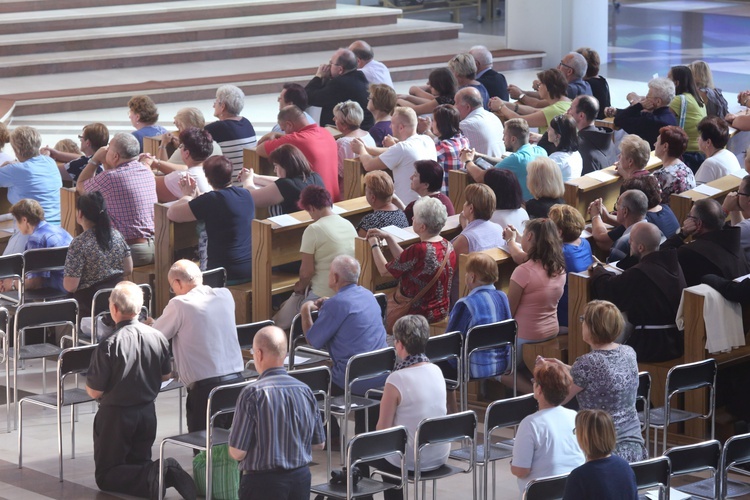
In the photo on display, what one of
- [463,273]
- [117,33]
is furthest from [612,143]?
[117,33]

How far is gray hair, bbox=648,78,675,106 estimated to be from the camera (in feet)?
31.0

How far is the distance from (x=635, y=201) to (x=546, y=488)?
2.58m

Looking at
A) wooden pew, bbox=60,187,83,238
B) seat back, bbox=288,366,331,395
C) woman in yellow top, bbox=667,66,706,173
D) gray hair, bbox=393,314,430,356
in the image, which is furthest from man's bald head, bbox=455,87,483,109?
gray hair, bbox=393,314,430,356

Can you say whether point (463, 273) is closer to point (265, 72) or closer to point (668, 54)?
point (265, 72)

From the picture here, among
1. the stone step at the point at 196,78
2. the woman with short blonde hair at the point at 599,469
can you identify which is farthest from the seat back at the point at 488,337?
the stone step at the point at 196,78

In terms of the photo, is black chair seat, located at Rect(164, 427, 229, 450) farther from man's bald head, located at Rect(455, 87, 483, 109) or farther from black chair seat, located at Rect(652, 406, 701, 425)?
man's bald head, located at Rect(455, 87, 483, 109)

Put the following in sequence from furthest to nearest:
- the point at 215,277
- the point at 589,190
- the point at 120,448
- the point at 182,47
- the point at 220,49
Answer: the point at 220,49
the point at 182,47
the point at 589,190
the point at 215,277
the point at 120,448

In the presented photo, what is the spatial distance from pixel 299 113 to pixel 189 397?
3011 mm

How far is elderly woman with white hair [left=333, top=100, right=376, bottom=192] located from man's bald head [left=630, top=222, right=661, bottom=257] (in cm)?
283

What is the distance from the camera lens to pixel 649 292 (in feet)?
20.7

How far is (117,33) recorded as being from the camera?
48.3 feet

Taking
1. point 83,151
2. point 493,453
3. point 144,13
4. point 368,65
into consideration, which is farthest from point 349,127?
point 144,13

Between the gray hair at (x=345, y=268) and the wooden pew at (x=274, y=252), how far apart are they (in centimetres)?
138

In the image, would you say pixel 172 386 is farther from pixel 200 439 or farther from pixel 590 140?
pixel 590 140
